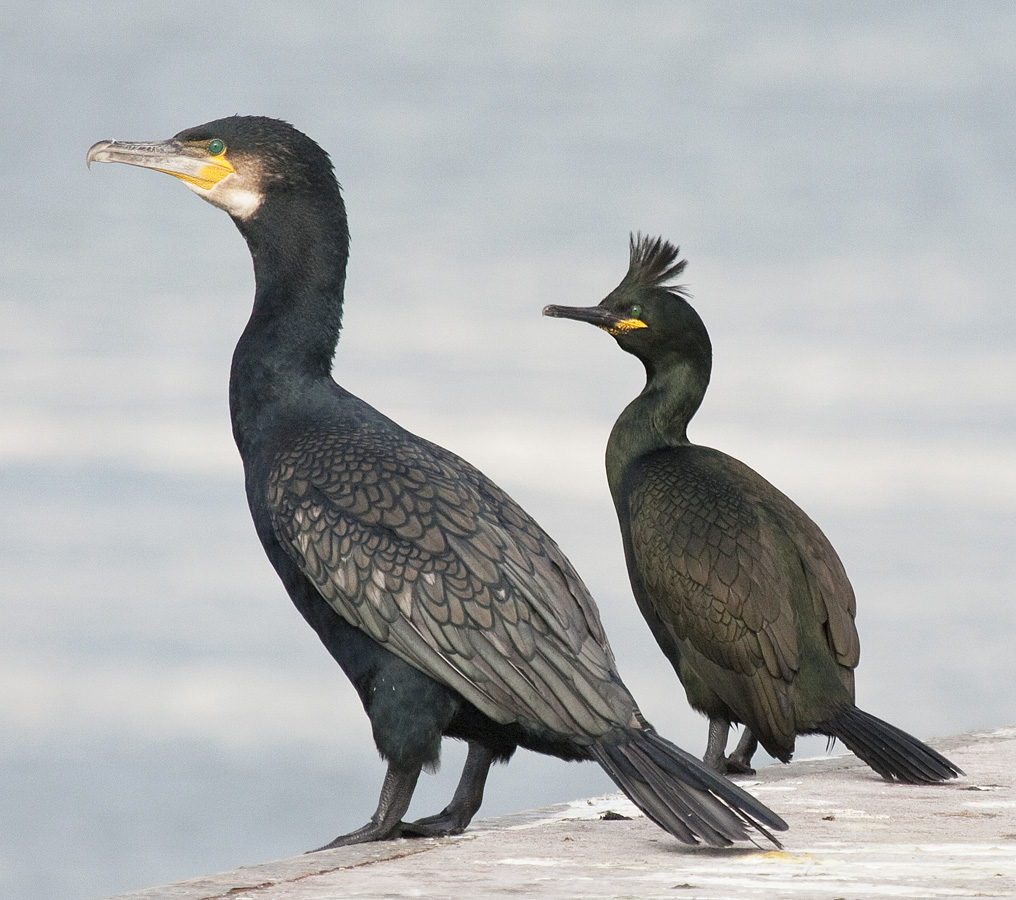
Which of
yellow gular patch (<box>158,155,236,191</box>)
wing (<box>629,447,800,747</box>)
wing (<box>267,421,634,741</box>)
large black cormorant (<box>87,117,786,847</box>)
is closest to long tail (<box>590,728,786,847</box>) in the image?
large black cormorant (<box>87,117,786,847</box>)

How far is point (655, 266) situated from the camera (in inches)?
278

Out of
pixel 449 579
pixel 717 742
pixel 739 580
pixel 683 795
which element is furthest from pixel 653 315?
pixel 683 795

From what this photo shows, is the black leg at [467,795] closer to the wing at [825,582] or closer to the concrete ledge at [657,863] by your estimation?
the concrete ledge at [657,863]

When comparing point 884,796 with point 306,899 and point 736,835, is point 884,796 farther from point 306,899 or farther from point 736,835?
point 306,899

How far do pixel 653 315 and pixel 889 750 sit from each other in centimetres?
235

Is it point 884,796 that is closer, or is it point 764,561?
point 884,796

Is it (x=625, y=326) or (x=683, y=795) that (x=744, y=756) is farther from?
(x=683, y=795)

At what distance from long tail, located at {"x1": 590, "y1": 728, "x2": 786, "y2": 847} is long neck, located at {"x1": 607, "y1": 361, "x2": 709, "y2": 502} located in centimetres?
271

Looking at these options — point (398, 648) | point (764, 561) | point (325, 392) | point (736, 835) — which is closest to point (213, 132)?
point (325, 392)

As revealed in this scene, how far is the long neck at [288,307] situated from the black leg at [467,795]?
4.57 feet

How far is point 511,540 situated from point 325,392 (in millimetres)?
1005

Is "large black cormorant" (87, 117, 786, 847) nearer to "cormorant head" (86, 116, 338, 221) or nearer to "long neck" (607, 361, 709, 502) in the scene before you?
"cormorant head" (86, 116, 338, 221)

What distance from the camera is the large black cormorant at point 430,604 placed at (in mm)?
4223

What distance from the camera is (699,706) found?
6098 millimetres
